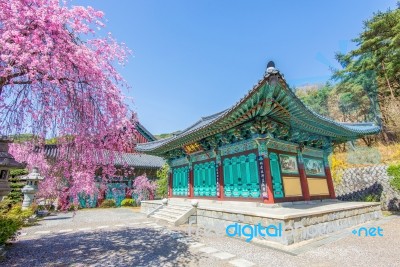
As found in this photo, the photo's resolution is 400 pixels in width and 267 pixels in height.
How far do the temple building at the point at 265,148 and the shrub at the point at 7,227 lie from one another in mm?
7036

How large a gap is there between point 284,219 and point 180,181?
29.6 feet

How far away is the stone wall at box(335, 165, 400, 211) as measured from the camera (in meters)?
12.1

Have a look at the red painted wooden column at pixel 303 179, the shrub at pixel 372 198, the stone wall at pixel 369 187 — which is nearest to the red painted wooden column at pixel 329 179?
the red painted wooden column at pixel 303 179

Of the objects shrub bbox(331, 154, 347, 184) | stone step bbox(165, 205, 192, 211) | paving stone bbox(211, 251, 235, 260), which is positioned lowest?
paving stone bbox(211, 251, 235, 260)

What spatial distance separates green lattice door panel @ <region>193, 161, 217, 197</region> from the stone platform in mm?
853

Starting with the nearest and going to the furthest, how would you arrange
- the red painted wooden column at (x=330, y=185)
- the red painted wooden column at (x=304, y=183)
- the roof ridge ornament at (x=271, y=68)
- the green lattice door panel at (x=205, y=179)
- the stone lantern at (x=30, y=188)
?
1. the roof ridge ornament at (x=271, y=68)
2. the red painted wooden column at (x=304, y=183)
3. the green lattice door panel at (x=205, y=179)
4. the red painted wooden column at (x=330, y=185)
5. the stone lantern at (x=30, y=188)

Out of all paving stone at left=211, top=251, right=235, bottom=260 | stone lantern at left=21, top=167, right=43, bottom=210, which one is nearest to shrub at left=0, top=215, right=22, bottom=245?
paving stone at left=211, top=251, right=235, bottom=260

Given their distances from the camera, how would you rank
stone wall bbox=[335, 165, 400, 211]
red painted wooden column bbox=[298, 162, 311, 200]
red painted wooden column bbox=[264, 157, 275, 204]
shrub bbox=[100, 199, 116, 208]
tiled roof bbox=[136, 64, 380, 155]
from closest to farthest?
tiled roof bbox=[136, 64, 380, 155], red painted wooden column bbox=[264, 157, 275, 204], red painted wooden column bbox=[298, 162, 311, 200], stone wall bbox=[335, 165, 400, 211], shrub bbox=[100, 199, 116, 208]

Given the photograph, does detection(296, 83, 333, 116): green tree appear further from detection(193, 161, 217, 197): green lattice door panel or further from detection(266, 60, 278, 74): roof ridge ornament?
detection(266, 60, 278, 74): roof ridge ornament

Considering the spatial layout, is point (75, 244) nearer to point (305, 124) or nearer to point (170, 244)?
point (170, 244)

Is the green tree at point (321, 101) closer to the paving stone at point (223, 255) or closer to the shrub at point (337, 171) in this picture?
the shrub at point (337, 171)

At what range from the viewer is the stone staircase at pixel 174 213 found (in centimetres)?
934

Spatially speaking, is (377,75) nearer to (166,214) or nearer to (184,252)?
(166,214)

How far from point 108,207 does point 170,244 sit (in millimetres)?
15553
